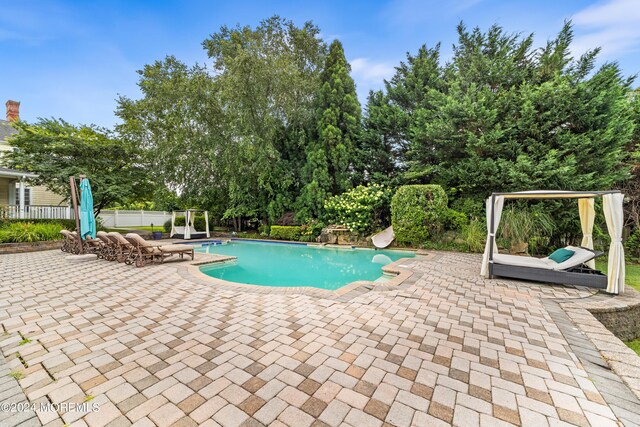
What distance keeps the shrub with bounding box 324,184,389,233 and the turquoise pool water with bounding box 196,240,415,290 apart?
1550 millimetres

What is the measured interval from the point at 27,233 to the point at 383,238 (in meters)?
13.8

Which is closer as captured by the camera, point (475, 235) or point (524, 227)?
point (524, 227)

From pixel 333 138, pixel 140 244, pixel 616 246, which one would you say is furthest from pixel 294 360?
pixel 333 138

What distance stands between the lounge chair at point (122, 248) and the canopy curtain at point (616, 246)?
10338 millimetres

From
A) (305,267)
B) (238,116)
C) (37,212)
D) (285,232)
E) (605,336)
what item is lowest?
(305,267)

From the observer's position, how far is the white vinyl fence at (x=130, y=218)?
18.0m

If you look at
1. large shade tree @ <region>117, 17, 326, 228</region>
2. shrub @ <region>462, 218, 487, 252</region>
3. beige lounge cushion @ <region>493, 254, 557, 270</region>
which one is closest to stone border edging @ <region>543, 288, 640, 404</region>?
beige lounge cushion @ <region>493, 254, 557, 270</region>

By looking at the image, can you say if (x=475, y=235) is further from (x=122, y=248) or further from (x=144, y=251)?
(x=122, y=248)

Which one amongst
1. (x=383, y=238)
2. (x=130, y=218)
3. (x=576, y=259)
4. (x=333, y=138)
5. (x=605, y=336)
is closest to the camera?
(x=605, y=336)

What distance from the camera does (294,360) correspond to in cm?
243

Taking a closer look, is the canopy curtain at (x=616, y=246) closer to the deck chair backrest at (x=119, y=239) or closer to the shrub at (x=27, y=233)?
the deck chair backrest at (x=119, y=239)

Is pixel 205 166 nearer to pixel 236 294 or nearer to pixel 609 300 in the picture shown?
pixel 236 294

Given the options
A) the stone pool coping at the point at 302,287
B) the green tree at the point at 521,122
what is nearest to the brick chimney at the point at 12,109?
the stone pool coping at the point at 302,287

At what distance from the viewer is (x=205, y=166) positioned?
15508 mm
